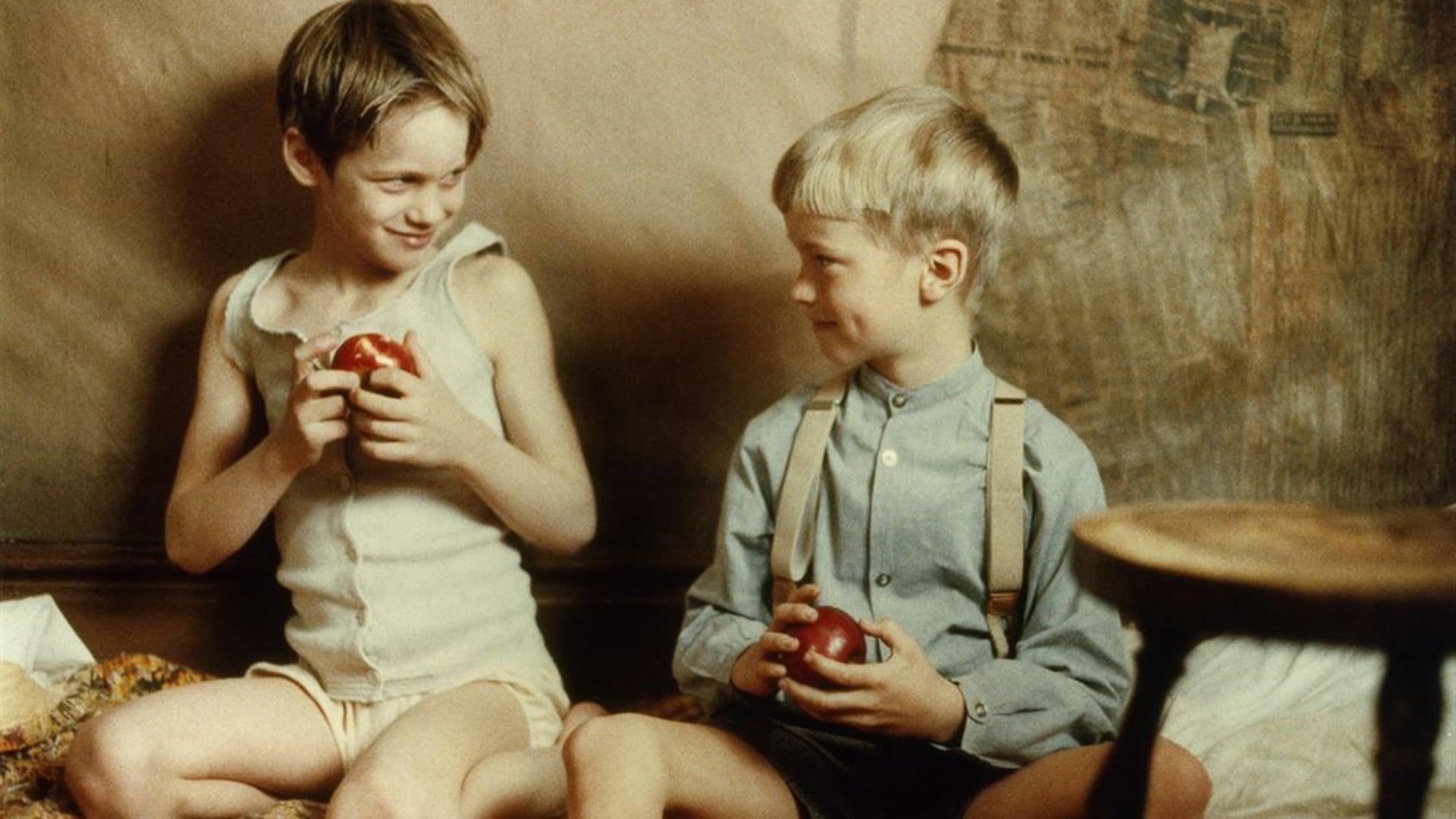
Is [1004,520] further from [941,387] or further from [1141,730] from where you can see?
[1141,730]

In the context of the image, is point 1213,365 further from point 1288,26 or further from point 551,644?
point 551,644

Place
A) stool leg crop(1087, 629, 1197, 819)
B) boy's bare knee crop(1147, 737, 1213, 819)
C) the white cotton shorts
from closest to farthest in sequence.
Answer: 1. stool leg crop(1087, 629, 1197, 819)
2. boy's bare knee crop(1147, 737, 1213, 819)
3. the white cotton shorts

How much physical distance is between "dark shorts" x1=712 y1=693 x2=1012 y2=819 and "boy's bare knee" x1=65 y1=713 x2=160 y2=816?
26.2 inches

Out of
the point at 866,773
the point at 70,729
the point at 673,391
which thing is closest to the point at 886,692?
the point at 866,773

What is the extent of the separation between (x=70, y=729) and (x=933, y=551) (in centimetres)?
113

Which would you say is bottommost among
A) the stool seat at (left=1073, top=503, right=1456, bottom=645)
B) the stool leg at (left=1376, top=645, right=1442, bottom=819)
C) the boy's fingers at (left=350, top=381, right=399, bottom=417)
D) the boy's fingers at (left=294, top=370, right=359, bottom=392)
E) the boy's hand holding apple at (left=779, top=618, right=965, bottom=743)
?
the boy's hand holding apple at (left=779, top=618, right=965, bottom=743)

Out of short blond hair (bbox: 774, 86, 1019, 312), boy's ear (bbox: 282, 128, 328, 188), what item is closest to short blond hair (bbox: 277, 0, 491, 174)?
boy's ear (bbox: 282, 128, 328, 188)

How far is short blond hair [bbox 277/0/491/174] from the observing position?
1.63 metres

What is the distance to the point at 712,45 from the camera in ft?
6.35

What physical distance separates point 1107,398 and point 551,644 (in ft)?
2.92

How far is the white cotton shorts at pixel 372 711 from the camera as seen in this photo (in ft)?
5.47

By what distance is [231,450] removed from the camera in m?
1.83

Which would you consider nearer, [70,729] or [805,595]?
[805,595]

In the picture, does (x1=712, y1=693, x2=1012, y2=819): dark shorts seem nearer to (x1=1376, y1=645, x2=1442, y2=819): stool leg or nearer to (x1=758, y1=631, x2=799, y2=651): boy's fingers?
(x1=758, y1=631, x2=799, y2=651): boy's fingers
